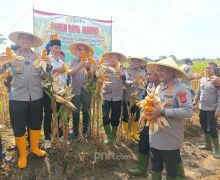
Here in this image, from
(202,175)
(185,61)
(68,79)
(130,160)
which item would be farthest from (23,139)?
(185,61)

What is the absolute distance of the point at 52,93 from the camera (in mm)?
4066

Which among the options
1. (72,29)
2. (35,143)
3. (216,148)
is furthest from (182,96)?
(72,29)

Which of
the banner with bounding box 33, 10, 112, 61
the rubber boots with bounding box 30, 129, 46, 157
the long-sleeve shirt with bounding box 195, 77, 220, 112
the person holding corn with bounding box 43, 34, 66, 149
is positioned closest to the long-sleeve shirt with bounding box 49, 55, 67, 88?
the person holding corn with bounding box 43, 34, 66, 149

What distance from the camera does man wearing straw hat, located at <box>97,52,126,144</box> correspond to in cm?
502

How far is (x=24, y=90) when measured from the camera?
3.82 metres

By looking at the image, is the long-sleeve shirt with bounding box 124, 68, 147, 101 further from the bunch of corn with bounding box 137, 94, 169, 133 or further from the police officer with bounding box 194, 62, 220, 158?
the bunch of corn with bounding box 137, 94, 169, 133

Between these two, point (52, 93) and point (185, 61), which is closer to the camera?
point (52, 93)

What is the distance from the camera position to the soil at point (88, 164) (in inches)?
158

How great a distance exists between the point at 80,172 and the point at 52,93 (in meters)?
1.36

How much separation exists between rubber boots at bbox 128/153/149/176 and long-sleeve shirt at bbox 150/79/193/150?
1004 millimetres

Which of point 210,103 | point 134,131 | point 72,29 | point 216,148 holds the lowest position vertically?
point 216,148

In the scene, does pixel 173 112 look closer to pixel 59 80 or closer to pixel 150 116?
pixel 150 116

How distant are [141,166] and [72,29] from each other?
4.79 m

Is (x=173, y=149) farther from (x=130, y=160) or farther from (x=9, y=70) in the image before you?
(x=9, y=70)
